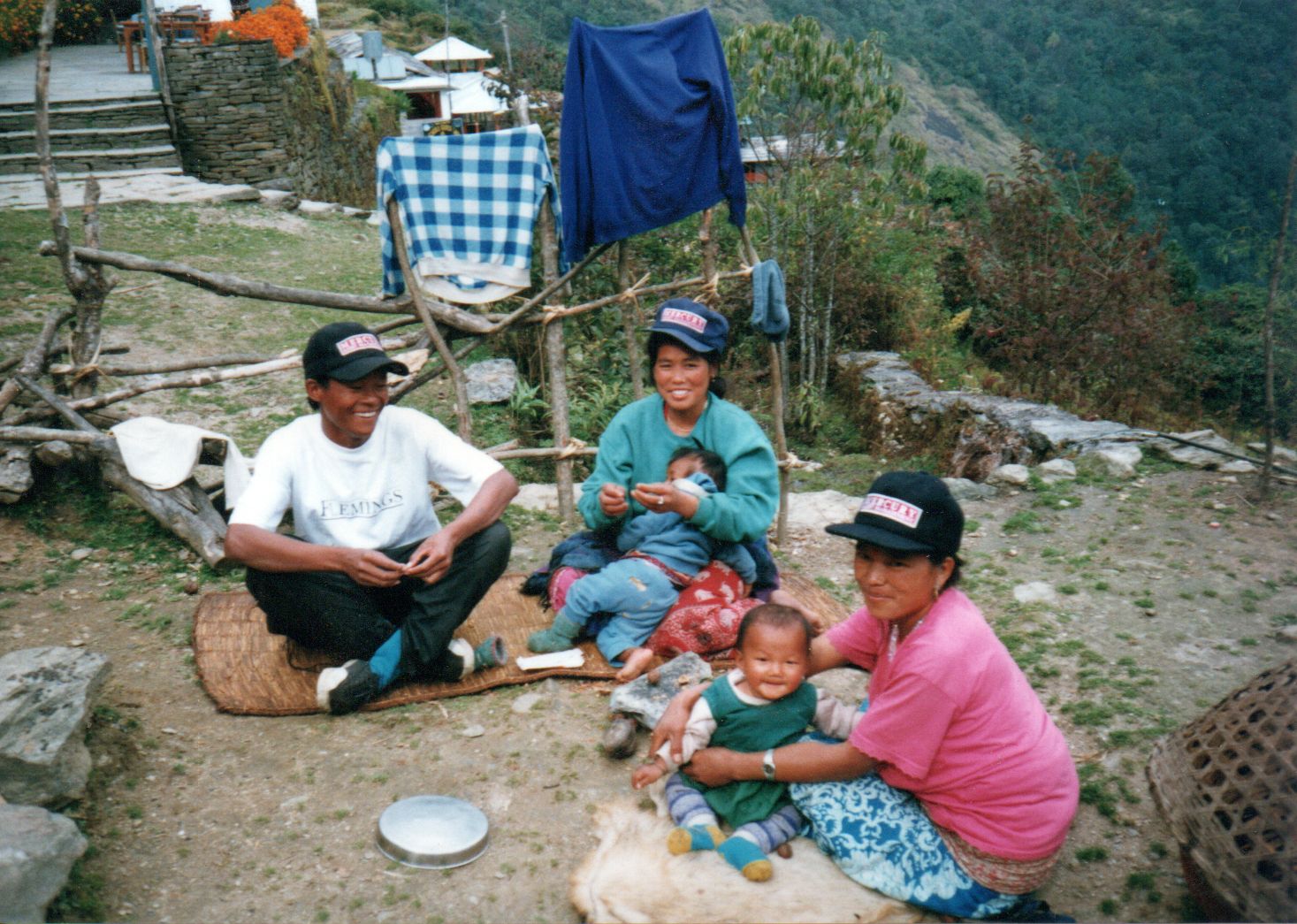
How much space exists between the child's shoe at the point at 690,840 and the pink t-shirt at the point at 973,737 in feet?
1.60

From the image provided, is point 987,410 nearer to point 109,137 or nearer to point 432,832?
point 432,832

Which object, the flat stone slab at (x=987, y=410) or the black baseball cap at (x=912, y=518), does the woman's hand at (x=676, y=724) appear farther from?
the flat stone slab at (x=987, y=410)

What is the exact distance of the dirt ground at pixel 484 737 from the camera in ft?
7.70

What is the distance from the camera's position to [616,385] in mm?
6402

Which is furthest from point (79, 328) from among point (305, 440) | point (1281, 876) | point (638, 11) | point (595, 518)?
point (638, 11)

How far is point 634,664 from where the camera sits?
3.25m

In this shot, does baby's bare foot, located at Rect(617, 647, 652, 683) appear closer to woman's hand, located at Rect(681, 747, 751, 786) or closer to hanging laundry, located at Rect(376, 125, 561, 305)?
woman's hand, located at Rect(681, 747, 751, 786)

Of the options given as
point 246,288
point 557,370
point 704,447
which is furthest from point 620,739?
point 246,288

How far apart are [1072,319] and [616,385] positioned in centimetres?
431

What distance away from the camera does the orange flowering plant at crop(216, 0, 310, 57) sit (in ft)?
46.8

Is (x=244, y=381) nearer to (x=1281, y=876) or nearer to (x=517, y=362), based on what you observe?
(x=517, y=362)

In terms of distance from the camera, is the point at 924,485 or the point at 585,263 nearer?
the point at 924,485

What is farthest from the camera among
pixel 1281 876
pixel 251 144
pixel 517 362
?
pixel 251 144

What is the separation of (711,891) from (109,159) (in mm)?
13048
